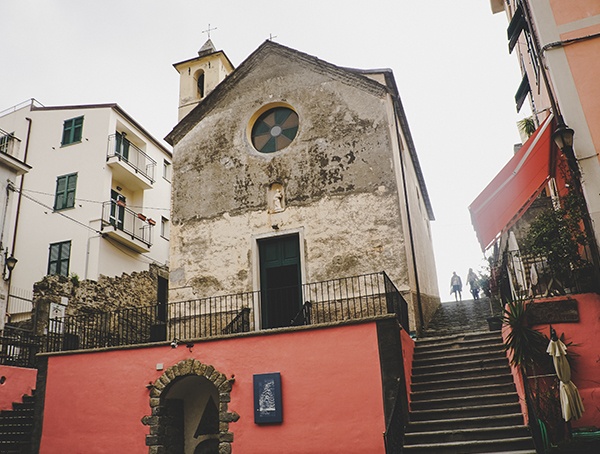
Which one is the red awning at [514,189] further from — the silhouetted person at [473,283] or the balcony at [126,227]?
the balcony at [126,227]

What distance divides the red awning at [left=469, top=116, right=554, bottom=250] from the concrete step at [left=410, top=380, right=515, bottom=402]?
8.66 ft

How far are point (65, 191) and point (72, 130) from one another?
2816mm

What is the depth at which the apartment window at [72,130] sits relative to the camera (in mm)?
21750

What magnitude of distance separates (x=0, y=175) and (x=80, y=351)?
25.5 ft

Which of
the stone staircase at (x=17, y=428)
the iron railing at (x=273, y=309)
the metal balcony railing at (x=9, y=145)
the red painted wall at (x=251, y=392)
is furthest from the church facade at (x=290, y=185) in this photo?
the metal balcony railing at (x=9, y=145)

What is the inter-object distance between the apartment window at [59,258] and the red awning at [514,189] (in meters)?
15.0

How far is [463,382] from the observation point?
34.3 ft

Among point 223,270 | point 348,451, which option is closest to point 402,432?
point 348,451

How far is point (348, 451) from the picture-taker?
31.4ft

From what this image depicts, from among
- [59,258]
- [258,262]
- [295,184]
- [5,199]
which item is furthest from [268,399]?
[59,258]

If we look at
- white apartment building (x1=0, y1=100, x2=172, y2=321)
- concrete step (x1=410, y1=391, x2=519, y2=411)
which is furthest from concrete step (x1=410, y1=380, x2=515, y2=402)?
white apartment building (x1=0, y1=100, x2=172, y2=321)

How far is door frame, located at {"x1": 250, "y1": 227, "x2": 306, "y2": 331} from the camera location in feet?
43.7

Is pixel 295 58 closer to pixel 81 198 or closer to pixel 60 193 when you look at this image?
pixel 81 198

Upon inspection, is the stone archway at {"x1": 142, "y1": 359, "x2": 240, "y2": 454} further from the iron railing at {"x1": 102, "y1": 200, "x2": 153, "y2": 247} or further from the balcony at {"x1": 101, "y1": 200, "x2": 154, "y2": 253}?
the iron railing at {"x1": 102, "y1": 200, "x2": 153, "y2": 247}
